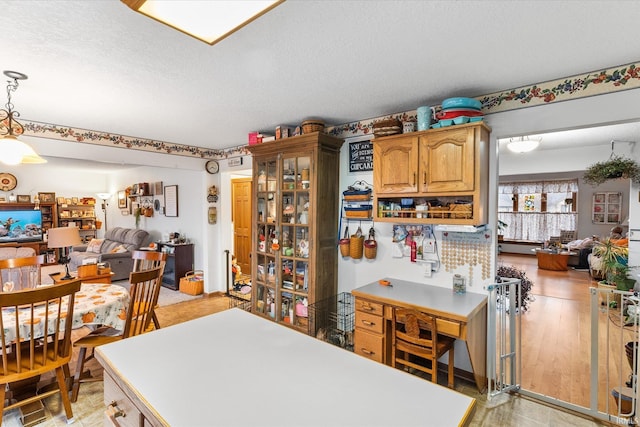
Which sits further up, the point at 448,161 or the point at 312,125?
the point at 312,125

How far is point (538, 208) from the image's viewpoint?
934 cm

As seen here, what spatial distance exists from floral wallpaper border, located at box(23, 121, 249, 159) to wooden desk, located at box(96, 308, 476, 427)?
10.9 ft

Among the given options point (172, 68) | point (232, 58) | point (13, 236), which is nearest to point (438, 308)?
point (232, 58)

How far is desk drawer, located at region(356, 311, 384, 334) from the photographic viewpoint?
254 cm

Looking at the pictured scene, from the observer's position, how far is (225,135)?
4000mm

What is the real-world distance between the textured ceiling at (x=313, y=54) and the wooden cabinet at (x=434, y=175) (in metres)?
0.38

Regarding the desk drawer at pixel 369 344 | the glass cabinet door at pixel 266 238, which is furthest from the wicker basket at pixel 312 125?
the desk drawer at pixel 369 344

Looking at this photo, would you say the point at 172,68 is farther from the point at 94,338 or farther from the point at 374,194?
the point at 94,338

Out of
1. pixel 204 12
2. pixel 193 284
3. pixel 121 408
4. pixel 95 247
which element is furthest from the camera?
pixel 95 247

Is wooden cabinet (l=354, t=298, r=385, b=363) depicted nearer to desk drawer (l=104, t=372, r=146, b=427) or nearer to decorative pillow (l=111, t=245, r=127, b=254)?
desk drawer (l=104, t=372, r=146, b=427)

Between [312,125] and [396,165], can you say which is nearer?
[396,165]

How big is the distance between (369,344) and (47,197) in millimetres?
8953

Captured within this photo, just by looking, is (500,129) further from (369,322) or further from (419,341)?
(369,322)

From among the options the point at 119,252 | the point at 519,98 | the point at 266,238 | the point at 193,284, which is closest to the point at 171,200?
the point at 119,252
